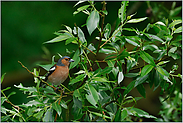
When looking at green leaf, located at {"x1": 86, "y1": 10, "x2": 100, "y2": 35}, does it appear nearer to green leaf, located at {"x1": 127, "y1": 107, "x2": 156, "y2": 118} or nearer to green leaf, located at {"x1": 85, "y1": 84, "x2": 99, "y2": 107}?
green leaf, located at {"x1": 85, "y1": 84, "x2": 99, "y2": 107}

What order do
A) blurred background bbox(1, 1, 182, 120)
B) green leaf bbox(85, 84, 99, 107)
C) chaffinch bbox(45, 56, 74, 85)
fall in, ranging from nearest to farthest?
green leaf bbox(85, 84, 99, 107) → chaffinch bbox(45, 56, 74, 85) → blurred background bbox(1, 1, 182, 120)

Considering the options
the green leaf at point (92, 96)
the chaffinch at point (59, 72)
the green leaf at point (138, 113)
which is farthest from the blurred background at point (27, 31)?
the green leaf at point (92, 96)

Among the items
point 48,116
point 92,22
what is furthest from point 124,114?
point 92,22

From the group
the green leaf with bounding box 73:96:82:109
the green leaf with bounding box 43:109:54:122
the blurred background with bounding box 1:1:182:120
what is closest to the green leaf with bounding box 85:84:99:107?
the green leaf with bounding box 73:96:82:109

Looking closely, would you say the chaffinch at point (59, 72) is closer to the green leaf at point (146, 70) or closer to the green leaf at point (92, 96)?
the green leaf at point (92, 96)

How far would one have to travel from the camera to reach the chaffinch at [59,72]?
1.34m

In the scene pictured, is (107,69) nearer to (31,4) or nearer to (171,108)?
(171,108)

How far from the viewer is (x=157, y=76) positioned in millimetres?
1196

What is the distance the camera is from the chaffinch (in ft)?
4.40

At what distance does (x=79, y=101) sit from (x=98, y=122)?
0.19 meters

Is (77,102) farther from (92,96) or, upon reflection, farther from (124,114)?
(124,114)

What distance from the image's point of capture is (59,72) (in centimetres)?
139

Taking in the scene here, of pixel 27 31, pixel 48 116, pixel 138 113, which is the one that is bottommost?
pixel 138 113

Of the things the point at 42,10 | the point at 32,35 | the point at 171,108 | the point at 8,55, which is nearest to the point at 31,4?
the point at 42,10
